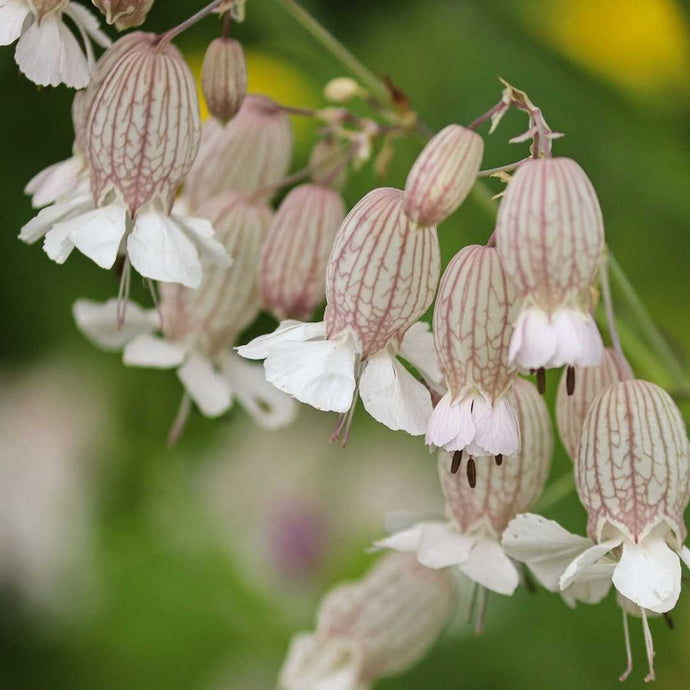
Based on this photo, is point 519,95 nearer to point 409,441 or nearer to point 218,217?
point 218,217

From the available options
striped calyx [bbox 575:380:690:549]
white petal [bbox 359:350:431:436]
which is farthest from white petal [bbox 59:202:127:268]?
striped calyx [bbox 575:380:690:549]

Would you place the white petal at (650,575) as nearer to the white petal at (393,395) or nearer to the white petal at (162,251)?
the white petal at (393,395)

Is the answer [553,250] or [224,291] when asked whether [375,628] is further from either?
[553,250]

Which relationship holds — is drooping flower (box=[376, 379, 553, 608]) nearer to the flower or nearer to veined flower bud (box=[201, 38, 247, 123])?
veined flower bud (box=[201, 38, 247, 123])

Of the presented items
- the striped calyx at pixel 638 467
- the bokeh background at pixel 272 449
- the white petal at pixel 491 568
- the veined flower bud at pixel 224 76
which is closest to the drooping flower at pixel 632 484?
the striped calyx at pixel 638 467

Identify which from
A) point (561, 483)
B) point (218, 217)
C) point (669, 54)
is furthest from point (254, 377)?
point (669, 54)

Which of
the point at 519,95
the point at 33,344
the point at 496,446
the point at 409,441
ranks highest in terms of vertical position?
the point at 519,95
